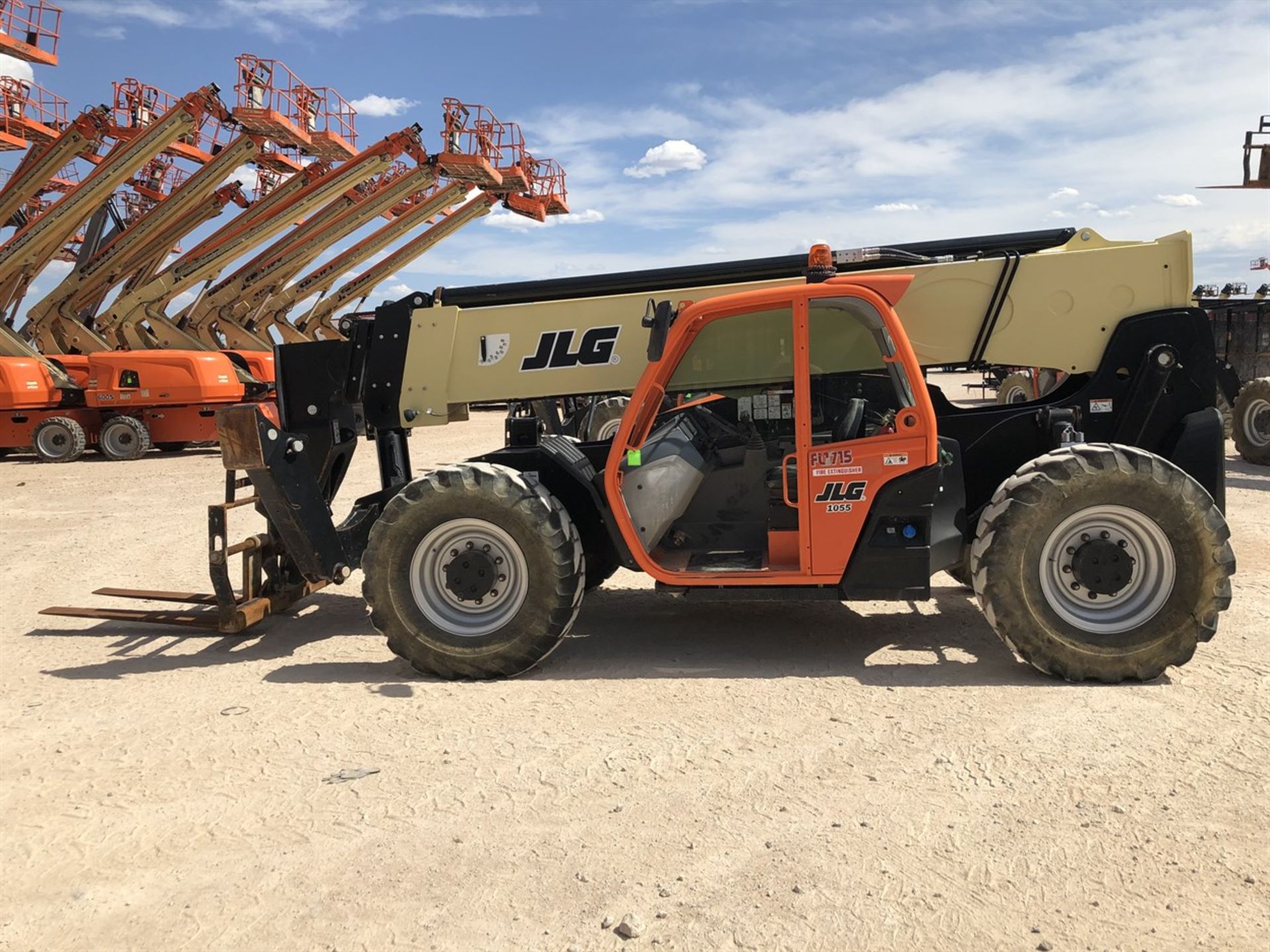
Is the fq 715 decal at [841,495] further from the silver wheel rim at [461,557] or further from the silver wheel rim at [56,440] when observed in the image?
the silver wheel rim at [56,440]

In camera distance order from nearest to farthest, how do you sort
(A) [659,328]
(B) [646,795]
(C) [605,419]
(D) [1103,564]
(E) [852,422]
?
(B) [646,795]
(D) [1103,564]
(A) [659,328]
(E) [852,422]
(C) [605,419]

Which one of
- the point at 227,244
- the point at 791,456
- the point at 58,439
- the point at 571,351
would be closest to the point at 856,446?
the point at 791,456

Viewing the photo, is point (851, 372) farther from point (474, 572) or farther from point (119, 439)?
point (119, 439)

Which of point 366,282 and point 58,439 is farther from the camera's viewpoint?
point 366,282

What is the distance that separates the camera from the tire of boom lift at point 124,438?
60.7 ft

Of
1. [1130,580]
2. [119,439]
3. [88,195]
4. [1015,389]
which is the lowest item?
[1130,580]

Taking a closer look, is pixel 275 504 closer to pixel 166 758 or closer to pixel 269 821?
pixel 166 758

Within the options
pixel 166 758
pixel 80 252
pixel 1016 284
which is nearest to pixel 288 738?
pixel 166 758

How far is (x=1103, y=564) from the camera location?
192 inches

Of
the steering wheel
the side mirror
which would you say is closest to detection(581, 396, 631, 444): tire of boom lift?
the steering wheel

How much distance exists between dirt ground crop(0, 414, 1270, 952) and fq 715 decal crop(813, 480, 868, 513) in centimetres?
90

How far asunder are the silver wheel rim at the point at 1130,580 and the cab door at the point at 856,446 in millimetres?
697

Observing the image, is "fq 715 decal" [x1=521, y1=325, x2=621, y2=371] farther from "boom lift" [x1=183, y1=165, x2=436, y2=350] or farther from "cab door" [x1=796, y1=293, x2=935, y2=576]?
"boom lift" [x1=183, y1=165, x2=436, y2=350]

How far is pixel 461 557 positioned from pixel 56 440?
55.0 feet
